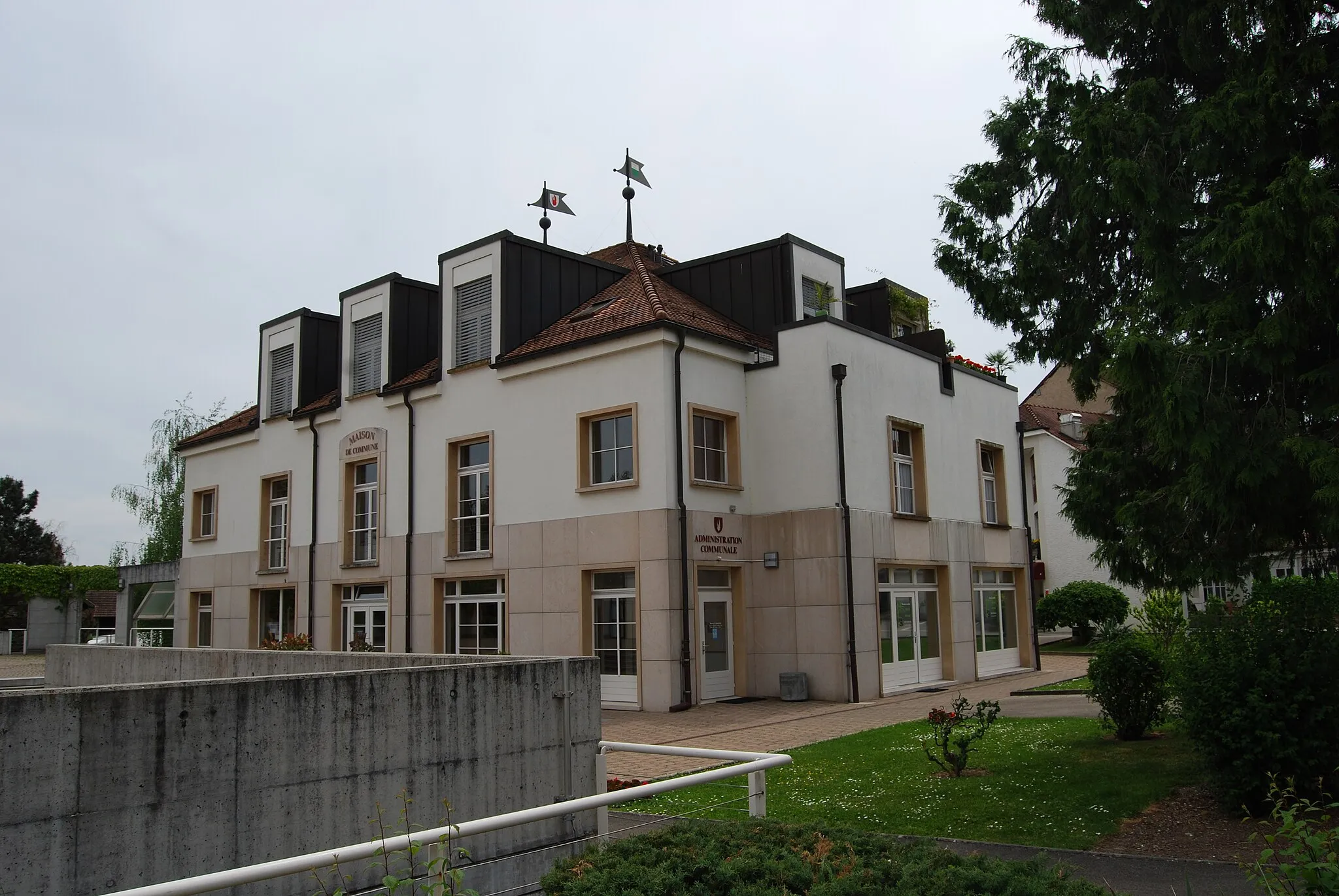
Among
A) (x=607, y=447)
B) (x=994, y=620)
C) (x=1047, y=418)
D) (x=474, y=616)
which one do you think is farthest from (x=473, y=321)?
(x=1047, y=418)

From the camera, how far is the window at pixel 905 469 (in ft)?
76.1

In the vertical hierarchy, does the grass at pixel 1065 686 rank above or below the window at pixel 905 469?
below

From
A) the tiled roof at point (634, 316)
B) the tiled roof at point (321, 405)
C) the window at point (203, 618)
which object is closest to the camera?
the tiled roof at point (634, 316)

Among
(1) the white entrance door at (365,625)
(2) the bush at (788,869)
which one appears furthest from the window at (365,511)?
(2) the bush at (788,869)

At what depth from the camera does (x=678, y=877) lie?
4664 millimetres

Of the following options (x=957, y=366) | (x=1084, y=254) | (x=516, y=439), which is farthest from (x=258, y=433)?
(x=1084, y=254)

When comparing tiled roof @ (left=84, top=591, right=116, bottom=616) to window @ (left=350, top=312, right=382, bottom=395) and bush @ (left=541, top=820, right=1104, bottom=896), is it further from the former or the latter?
bush @ (left=541, top=820, right=1104, bottom=896)

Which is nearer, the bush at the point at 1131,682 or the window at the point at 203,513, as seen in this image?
the bush at the point at 1131,682

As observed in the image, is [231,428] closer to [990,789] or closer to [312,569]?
[312,569]

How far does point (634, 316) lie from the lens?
2131 cm

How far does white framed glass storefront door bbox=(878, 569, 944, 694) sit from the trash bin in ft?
5.97

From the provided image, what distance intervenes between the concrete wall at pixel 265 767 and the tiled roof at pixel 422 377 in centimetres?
1681

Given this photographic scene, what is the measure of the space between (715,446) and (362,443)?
368 inches

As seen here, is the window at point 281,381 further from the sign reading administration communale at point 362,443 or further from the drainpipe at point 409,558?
the drainpipe at point 409,558
